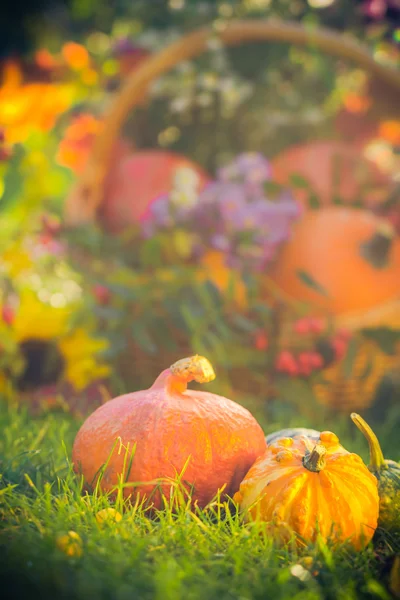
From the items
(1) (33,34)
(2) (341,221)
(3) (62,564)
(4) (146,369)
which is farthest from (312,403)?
(1) (33,34)

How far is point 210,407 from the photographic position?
1007 mm

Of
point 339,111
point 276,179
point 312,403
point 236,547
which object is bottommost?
point 312,403

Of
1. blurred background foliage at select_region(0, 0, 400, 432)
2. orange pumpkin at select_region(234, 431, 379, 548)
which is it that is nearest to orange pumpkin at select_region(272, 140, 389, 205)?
blurred background foliage at select_region(0, 0, 400, 432)

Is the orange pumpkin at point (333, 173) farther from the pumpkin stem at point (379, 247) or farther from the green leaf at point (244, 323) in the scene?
the green leaf at point (244, 323)

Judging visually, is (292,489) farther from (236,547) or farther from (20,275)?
Result: (20,275)

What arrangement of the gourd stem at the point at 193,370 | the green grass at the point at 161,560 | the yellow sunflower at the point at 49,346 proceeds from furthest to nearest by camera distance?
1. the yellow sunflower at the point at 49,346
2. the gourd stem at the point at 193,370
3. the green grass at the point at 161,560

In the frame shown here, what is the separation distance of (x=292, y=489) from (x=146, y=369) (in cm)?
103

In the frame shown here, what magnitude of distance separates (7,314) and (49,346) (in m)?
0.18

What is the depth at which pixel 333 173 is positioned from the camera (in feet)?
7.41

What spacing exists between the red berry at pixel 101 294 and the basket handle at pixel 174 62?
0.21 meters

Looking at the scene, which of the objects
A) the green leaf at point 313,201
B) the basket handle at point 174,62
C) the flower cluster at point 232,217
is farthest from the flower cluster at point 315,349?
the basket handle at point 174,62

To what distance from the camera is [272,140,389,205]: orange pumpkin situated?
2.27 meters

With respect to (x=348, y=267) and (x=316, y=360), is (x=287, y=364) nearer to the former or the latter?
(x=316, y=360)

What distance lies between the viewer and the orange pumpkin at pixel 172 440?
949mm
